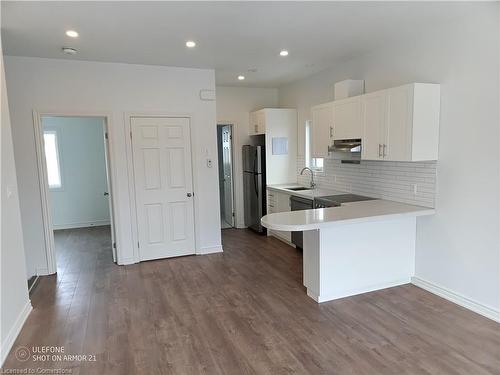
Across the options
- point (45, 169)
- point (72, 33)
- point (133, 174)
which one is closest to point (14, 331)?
point (45, 169)

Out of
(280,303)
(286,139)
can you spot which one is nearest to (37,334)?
(280,303)

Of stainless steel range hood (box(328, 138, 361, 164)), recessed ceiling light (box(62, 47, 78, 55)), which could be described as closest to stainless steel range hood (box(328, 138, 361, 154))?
stainless steel range hood (box(328, 138, 361, 164))

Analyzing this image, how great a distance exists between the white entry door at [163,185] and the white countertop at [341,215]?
2.01 meters

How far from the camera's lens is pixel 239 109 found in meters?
6.44

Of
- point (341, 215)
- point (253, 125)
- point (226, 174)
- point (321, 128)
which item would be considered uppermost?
point (253, 125)

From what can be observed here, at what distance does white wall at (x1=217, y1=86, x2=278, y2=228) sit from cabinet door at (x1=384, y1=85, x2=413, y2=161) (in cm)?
340

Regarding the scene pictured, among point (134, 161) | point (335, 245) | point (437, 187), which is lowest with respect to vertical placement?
point (335, 245)

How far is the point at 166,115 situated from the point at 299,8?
250 cm

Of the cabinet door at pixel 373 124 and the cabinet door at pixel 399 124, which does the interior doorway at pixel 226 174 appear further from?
the cabinet door at pixel 399 124

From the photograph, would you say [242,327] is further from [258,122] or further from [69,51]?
[258,122]

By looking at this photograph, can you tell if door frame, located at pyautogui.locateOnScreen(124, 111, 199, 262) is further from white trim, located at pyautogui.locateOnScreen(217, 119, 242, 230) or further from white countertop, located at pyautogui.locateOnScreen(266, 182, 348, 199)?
white trim, located at pyautogui.locateOnScreen(217, 119, 242, 230)

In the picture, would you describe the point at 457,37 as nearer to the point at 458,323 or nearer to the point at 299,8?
the point at 299,8

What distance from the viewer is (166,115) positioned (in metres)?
4.66

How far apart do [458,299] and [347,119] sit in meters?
2.27
